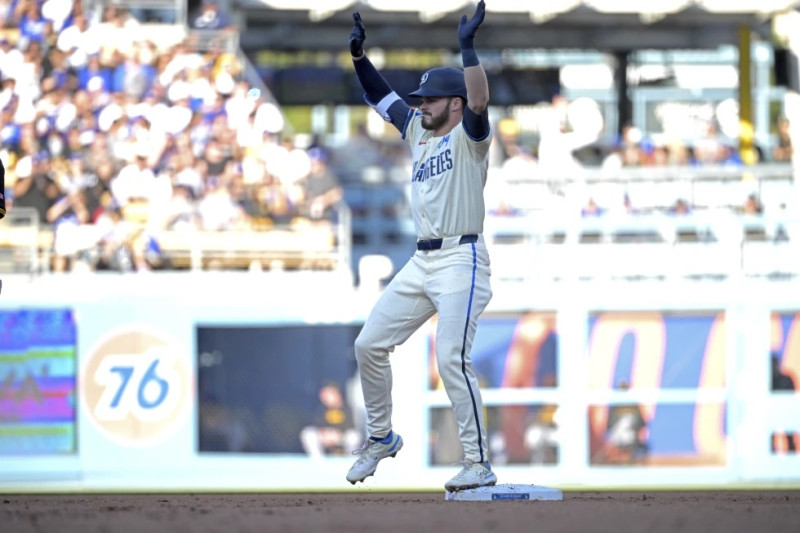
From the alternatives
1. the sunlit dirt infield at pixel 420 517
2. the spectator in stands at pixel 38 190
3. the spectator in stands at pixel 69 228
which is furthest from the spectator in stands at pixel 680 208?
the sunlit dirt infield at pixel 420 517

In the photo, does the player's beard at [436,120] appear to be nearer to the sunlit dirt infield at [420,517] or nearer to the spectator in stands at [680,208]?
the sunlit dirt infield at [420,517]

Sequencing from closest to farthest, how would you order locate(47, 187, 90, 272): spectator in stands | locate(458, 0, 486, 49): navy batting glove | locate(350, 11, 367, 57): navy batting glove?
locate(458, 0, 486, 49): navy batting glove → locate(350, 11, 367, 57): navy batting glove → locate(47, 187, 90, 272): spectator in stands

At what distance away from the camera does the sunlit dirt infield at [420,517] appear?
4.75 m

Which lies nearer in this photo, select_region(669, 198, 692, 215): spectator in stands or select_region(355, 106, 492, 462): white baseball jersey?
select_region(355, 106, 492, 462): white baseball jersey

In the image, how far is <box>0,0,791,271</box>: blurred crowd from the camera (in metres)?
13.8

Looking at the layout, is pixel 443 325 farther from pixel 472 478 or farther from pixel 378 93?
pixel 378 93

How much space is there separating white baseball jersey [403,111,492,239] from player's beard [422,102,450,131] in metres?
0.07

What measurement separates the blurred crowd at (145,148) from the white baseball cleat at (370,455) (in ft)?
21.5

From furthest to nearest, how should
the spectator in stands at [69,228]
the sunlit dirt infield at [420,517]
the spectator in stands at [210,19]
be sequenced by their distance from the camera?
the spectator in stands at [210,19]
the spectator in stands at [69,228]
the sunlit dirt infield at [420,517]

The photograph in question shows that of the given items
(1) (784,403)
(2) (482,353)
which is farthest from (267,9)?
(1) (784,403)

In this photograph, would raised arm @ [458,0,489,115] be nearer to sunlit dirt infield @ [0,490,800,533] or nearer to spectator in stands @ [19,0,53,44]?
sunlit dirt infield @ [0,490,800,533]

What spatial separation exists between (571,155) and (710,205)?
2242 millimetres

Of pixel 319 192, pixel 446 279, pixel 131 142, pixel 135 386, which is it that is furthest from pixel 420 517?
pixel 131 142

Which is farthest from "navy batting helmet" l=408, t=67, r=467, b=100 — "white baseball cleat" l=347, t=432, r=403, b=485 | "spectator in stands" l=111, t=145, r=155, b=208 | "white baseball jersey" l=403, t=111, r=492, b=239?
"spectator in stands" l=111, t=145, r=155, b=208
